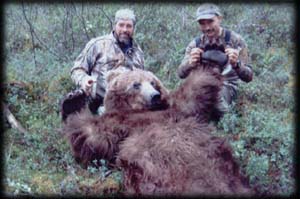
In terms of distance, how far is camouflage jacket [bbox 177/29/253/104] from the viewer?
17.3 feet

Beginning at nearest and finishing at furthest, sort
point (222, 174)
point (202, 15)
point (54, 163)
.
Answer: point (222, 174) → point (54, 163) → point (202, 15)

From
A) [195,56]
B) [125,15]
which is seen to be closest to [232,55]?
[195,56]

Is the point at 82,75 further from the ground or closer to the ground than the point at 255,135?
further from the ground

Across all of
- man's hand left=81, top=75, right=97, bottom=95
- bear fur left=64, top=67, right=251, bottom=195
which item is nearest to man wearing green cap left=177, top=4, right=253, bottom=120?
bear fur left=64, top=67, right=251, bottom=195

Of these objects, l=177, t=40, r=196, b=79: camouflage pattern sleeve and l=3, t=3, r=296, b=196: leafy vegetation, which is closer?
l=3, t=3, r=296, b=196: leafy vegetation

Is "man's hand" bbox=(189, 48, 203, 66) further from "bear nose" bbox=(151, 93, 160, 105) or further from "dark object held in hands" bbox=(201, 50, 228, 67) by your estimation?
"bear nose" bbox=(151, 93, 160, 105)

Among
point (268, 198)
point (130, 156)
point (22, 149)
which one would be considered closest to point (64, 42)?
point (22, 149)

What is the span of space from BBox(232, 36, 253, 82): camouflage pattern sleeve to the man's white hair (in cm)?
92

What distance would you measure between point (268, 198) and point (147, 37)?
5.71ft

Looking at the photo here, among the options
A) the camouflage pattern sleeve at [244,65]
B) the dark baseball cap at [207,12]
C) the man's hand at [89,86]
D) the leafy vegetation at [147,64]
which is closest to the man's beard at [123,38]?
the leafy vegetation at [147,64]

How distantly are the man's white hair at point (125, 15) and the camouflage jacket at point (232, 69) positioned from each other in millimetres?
541

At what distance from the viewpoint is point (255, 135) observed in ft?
16.9

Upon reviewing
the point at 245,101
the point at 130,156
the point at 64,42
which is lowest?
the point at 130,156

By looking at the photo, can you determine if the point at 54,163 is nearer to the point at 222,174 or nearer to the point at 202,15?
the point at 222,174
